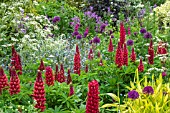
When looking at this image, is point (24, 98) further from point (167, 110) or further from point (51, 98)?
point (167, 110)

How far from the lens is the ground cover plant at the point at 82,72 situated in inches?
151

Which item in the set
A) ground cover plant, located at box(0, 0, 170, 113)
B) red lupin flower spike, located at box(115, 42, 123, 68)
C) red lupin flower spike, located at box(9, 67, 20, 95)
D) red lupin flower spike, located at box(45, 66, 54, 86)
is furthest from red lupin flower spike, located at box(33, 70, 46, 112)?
red lupin flower spike, located at box(115, 42, 123, 68)

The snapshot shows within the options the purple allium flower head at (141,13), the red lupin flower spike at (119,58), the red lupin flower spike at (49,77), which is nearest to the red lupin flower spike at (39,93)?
the red lupin flower spike at (49,77)

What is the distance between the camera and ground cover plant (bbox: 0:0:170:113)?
3.83 m

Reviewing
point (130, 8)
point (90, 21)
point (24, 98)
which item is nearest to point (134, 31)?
point (90, 21)

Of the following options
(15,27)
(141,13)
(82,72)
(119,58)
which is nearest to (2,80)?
(82,72)

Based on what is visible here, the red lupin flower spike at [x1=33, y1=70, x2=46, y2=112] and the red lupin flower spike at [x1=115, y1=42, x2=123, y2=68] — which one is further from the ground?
the red lupin flower spike at [x1=115, y1=42, x2=123, y2=68]

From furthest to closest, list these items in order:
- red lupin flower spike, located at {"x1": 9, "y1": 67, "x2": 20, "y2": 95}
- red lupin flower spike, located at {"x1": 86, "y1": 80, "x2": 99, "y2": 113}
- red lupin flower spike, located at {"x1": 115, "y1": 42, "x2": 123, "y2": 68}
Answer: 1. red lupin flower spike, located at {"x1": 115, "y1": 42, "x2": 123, "y2": 68}
2. red lupin flower spike, located at {"x1": 9, "y1": 67, "x2": 20, "y2": 95}
3. red lupin flower spike, located at {"x1": 86, "y1": 80, "x2": 99, "y2": 113}

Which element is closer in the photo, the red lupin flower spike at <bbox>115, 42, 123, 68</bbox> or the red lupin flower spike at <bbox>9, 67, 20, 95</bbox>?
the red lupin flower spike at <bbox>9, 67, 20, 95</bbox>

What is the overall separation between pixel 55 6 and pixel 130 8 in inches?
72.6

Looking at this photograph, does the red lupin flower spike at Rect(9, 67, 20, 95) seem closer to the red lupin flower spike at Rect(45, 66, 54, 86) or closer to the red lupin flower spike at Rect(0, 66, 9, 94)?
the red lupin flower spike at Rect(0, 66, 9, 94)

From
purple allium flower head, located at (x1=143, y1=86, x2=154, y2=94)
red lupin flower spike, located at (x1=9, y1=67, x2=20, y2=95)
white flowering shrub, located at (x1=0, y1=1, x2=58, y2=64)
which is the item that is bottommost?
purple allium flower head, located at (x1=143, y1=86, x2=154, y2=94)

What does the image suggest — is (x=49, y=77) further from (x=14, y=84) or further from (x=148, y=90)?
(x=148, y=90)

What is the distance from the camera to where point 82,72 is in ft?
16.2
